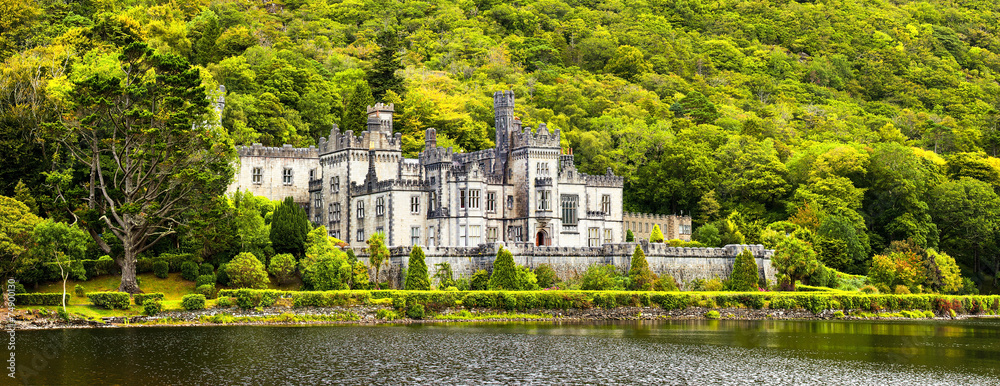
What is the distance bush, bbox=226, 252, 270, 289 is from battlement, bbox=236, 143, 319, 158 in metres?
19.1

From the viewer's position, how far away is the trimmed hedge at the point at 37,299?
57062 mm

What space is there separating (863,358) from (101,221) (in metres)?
44.2

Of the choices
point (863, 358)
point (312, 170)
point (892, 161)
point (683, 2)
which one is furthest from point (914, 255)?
point (683, 2)

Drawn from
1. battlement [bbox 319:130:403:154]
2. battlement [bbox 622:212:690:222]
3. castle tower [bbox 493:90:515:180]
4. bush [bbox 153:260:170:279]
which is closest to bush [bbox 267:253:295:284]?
bush [bbox 153:260:170:279]

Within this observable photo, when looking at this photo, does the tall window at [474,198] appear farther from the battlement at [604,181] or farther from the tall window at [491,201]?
the battlement at [604,181]

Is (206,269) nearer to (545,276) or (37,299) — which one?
(37,299)

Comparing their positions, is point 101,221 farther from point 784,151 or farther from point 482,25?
point 482,25

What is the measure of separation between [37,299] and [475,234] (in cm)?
3082

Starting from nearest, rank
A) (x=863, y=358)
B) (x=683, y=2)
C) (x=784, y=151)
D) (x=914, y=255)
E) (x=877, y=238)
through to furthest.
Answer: (x=863, y=358) → (x=914, y=255) → (x=877, y=238) → (x=784, y=151) → (x=683, y=2)

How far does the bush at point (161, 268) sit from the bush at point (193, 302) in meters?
6.77

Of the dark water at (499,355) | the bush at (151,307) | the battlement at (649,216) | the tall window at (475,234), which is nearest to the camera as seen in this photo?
the dark water at (499,355)

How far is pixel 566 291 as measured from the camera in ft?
223

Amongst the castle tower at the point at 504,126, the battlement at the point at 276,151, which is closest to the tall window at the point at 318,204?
the battlement at the point at 276,151

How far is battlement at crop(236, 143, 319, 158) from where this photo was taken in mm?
83375
